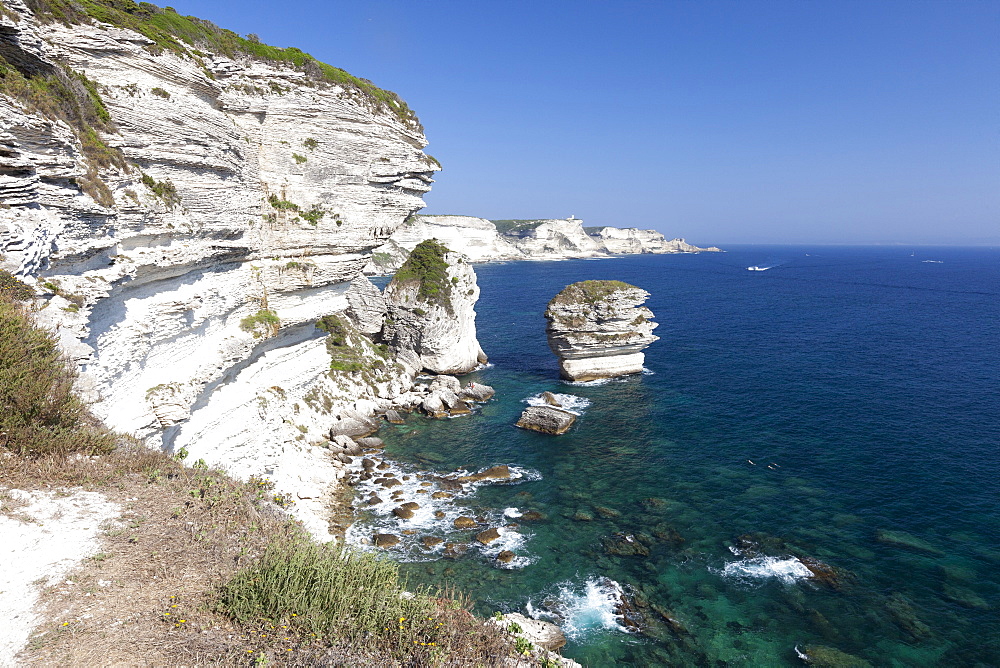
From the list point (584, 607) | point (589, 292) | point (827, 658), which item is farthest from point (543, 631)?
point (589, 292)

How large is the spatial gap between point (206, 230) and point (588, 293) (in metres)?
30.9

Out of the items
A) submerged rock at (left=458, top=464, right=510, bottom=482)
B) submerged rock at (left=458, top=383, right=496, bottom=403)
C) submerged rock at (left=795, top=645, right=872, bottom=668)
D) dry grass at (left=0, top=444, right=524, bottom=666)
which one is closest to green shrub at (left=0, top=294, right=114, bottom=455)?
dry grass at (left=0, top=444, right=524, bottom=666)

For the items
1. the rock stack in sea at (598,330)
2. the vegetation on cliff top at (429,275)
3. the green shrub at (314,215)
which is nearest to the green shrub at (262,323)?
the green shrub at (314,215)

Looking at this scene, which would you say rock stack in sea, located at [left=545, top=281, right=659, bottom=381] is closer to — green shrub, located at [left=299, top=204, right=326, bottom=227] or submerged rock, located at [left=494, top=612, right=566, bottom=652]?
green shrub, located at [left=299, top=204, right=326, bottom=227]

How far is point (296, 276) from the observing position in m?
25.1

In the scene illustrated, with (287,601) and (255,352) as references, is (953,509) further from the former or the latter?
(255,352)

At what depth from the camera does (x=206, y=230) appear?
1888cm

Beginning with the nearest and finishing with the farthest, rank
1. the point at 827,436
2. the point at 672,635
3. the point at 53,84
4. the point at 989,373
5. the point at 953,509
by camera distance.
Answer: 1. the point at 53,84
2. the point at 672,635
3. the point at 953,509
4. the point at 827,436
5. the point at 989,373

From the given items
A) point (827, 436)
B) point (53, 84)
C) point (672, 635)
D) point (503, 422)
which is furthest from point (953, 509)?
point (53, 84)

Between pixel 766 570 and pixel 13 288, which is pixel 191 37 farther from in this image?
pixel 766 570

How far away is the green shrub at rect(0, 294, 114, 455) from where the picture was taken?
9.46 metres

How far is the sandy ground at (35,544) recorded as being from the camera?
668 centimetres

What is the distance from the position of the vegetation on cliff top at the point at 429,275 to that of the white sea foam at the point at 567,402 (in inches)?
451

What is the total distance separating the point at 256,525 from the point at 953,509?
28.4 m
